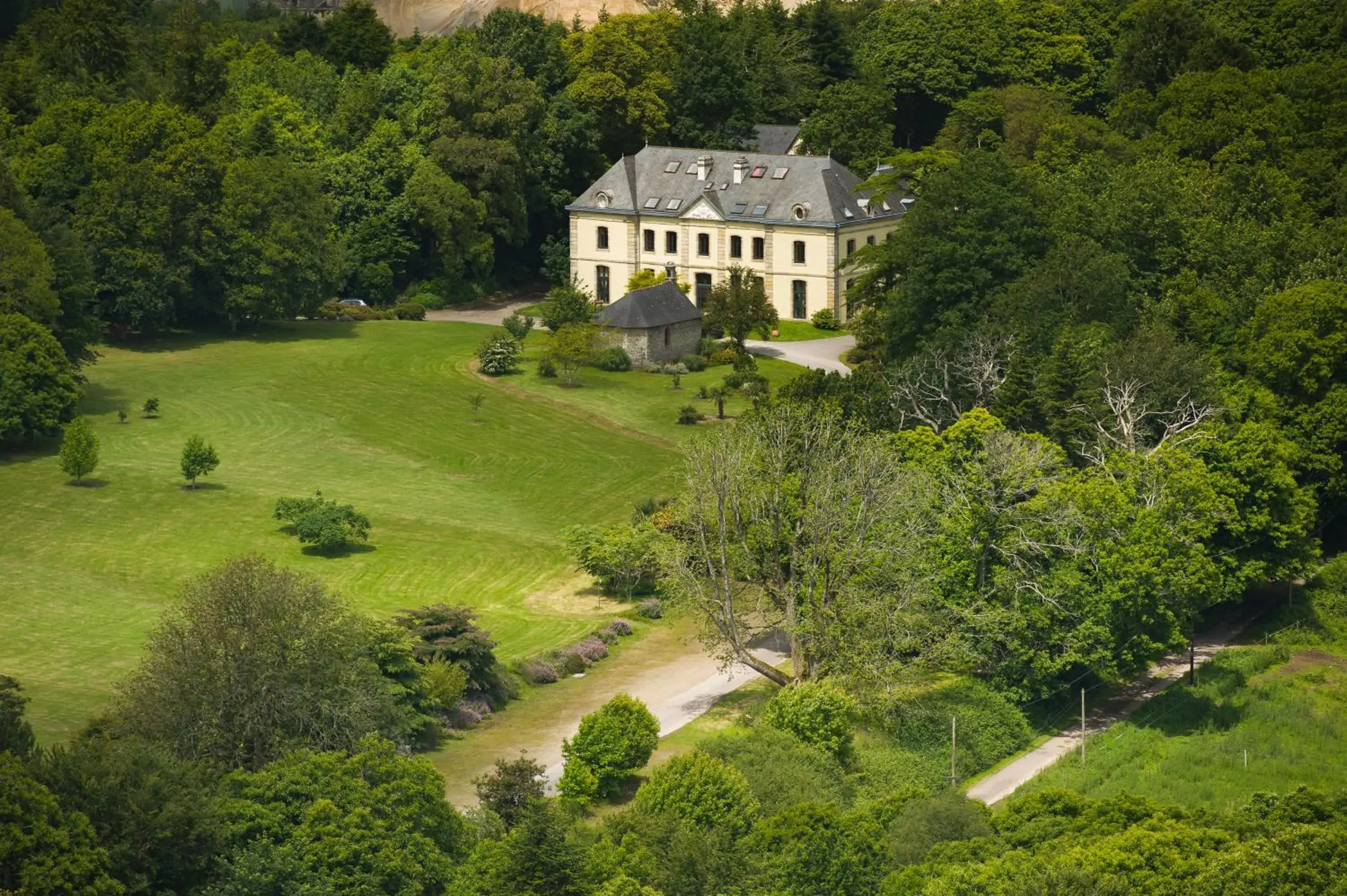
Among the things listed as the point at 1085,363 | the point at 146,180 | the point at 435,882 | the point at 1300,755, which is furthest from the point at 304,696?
the point at 146,180

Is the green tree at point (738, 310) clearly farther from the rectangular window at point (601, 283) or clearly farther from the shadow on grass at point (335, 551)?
the shadow on grass at point (335, 551)

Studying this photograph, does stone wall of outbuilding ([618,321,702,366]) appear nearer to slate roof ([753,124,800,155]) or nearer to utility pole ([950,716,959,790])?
slate roof ([753,124,800,155])

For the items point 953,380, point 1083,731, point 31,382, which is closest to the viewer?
point 1083,731

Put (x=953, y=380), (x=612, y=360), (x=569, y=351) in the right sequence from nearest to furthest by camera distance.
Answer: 1. (x=953, y=380)
2. (x=569, y=351)
3. (x=612, y=360)

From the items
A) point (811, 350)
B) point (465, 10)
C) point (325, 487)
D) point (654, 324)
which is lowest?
point (325, 487)

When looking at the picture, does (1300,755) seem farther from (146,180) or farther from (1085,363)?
(146,180)

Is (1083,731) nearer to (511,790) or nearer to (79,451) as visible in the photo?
(511,790)

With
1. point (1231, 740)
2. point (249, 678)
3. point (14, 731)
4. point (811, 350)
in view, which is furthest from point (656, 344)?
point (14, 731)

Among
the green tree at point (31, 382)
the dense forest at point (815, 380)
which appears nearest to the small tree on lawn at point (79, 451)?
the green tree at point (31, 382)
